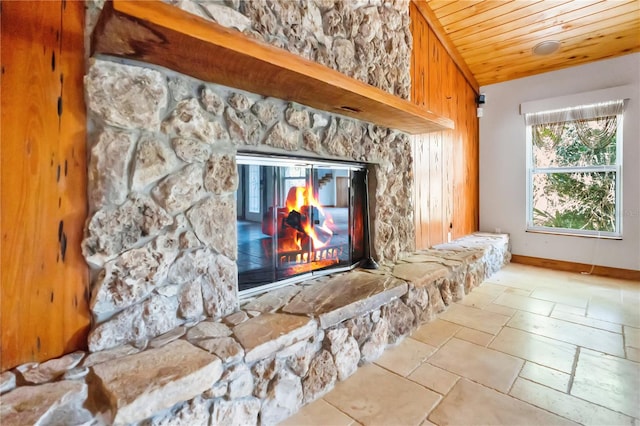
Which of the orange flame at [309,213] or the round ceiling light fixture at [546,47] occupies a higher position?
the round ceiling light fixture at [546,47]

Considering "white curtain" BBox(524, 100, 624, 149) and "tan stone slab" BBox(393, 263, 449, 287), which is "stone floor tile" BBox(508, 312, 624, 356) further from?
"white curtain" BBox(524, 100, 624, 149)

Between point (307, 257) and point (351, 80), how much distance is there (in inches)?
Result: 47.7

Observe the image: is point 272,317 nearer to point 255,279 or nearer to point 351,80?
point 255,279

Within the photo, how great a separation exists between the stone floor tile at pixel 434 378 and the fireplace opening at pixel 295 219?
90 centimetres

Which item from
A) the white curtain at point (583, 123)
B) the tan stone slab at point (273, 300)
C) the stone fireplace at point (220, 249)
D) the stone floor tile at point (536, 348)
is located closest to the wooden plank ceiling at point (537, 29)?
the white curtain at point (583, 123)

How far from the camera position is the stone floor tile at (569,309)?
102 inches

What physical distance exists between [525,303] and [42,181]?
11.7ft

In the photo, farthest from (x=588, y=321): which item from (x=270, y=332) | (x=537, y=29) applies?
(x=537, y=29)

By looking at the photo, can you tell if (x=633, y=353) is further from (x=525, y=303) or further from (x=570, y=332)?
(x=525, y=303)

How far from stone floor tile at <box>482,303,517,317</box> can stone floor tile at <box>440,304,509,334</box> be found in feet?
0.22

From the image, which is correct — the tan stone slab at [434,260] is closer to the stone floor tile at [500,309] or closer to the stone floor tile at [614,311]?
the stone floor tile at [500,309]

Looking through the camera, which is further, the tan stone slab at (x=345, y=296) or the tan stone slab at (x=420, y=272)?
the tan stone slab at (x=420, y=272)

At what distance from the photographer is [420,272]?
2414mm

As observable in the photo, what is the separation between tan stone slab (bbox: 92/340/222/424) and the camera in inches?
37.8
